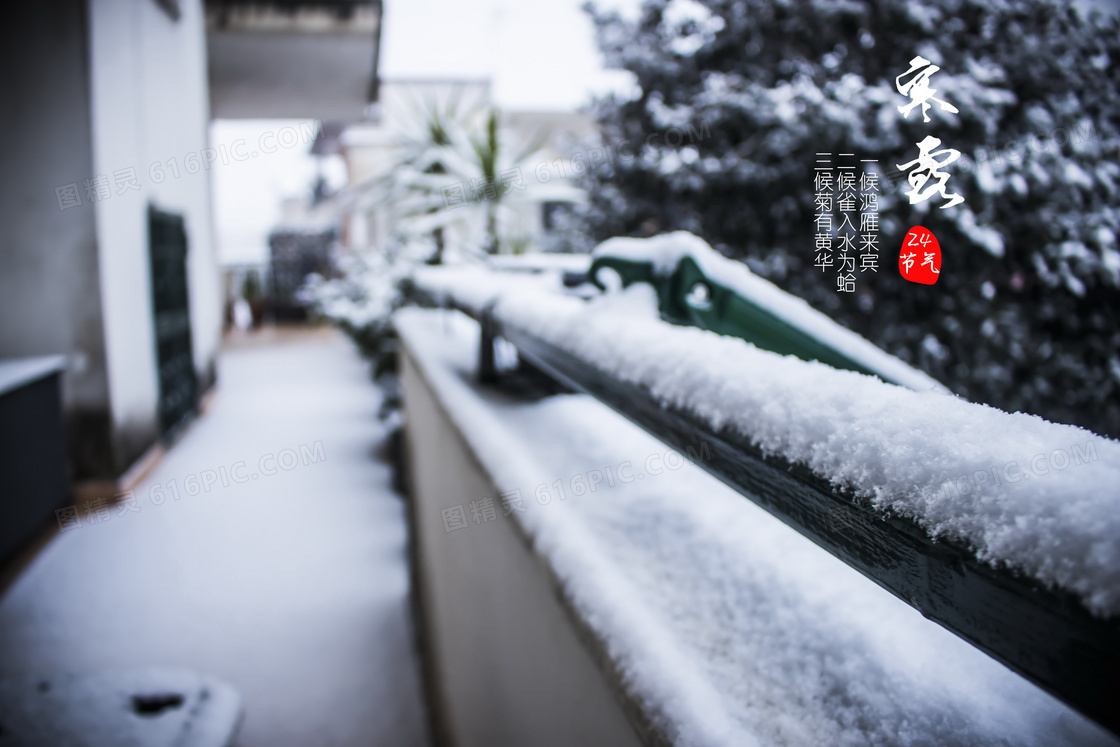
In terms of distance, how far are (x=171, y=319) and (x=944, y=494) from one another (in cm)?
517

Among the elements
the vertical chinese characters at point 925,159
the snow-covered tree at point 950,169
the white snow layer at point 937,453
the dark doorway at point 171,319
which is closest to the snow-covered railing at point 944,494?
the white snow layer at point 937,453

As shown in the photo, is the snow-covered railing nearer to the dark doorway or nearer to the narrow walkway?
the narrow walkway

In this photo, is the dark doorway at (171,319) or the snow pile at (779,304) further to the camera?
the dark doorway at (171,319)

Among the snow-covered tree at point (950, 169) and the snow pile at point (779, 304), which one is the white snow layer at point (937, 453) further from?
the snow-covered tree at point (950, 169)

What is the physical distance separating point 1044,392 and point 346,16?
6.11 m

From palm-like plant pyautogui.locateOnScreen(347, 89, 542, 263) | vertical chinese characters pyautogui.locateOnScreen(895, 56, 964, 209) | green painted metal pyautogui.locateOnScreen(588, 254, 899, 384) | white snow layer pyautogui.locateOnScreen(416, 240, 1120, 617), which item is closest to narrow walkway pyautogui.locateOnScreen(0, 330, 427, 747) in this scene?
palm-like plant pyautogui.locateOnScreen(347, 89, 542, 263)

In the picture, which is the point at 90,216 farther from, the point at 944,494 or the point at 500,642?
the point at 944,494

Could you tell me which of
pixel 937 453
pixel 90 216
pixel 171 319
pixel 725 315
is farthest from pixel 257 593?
pixel 937 453

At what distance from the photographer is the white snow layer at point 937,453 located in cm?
23

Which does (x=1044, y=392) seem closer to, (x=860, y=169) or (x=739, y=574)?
(x=860, y=169)

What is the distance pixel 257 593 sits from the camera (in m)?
2.78

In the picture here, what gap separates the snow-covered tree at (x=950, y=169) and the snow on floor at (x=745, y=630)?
2154mm

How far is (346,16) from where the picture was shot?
5.92 meters

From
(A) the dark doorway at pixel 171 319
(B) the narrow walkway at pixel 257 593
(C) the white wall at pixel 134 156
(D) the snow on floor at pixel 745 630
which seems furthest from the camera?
(A) the dark doorway at pixel 171 319
